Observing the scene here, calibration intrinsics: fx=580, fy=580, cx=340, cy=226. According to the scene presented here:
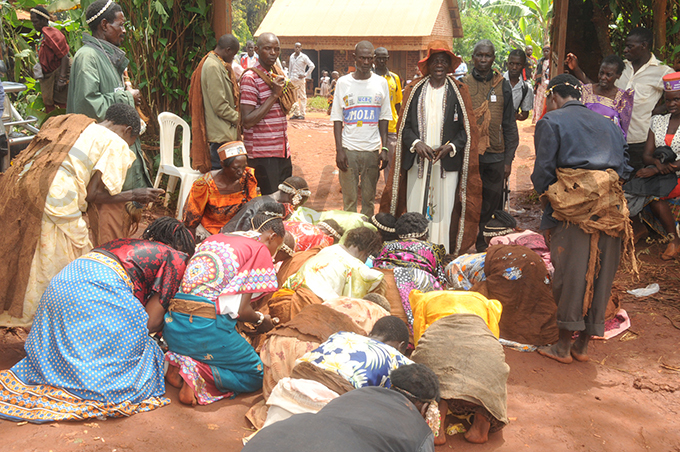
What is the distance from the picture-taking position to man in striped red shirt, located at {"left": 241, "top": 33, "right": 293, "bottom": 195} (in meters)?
5.84

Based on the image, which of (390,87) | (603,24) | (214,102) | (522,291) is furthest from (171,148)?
(603,24)

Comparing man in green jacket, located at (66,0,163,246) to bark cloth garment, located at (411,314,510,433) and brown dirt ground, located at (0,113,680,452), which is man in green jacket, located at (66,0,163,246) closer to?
brown dirt ground, located at (0,113,680,452)

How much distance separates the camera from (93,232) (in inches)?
163

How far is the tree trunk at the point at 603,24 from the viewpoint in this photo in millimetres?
7469

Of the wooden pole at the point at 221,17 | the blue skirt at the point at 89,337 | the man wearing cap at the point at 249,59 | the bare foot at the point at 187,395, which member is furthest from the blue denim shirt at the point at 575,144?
the man wearing cap at the point at 249,59

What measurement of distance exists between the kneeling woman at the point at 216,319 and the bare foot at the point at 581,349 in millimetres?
2289

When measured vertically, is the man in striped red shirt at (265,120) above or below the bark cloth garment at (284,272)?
above

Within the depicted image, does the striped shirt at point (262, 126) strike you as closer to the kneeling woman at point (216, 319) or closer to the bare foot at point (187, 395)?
the kneeling woman at point (216, 319)

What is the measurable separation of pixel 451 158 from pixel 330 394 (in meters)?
3.56

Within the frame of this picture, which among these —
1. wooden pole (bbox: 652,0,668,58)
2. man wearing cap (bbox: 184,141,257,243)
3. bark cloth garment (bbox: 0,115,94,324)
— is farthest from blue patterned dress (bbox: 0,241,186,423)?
wooden pole (bbox: 652,0,668,58)

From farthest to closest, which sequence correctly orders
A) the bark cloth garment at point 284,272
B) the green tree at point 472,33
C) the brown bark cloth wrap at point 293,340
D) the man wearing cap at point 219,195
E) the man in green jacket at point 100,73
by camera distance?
the green tree at point 472,33 → the man wearing cap at point 219,195 → the man in green jacket at point 100,73 → the bark cloth garment at point 284,272 → the brown bark cloth wrap at point 293,340

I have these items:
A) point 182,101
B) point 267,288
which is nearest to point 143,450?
point 267,288

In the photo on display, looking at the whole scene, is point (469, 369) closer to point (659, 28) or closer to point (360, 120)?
point (360, 120)

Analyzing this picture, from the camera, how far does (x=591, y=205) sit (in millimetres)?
3943
